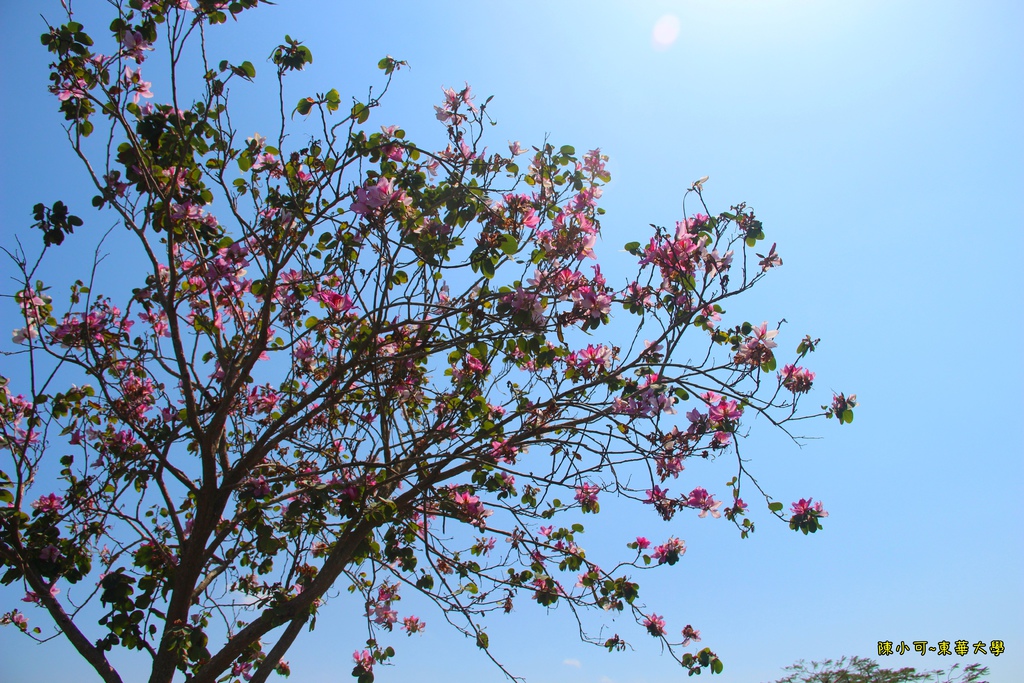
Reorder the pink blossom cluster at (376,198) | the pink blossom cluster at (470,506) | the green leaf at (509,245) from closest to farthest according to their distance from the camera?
the pink blossom cluster at (376,198)
the green leaf at (509,245)
the pink blossom cluster at (470,506)

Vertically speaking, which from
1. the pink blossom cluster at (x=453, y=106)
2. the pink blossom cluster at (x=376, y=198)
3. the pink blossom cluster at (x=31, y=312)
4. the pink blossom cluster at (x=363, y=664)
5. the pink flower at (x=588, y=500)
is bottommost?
the pink blossom cluster at (x=363, y=664)

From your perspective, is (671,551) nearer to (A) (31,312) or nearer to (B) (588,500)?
(B) (588,500)

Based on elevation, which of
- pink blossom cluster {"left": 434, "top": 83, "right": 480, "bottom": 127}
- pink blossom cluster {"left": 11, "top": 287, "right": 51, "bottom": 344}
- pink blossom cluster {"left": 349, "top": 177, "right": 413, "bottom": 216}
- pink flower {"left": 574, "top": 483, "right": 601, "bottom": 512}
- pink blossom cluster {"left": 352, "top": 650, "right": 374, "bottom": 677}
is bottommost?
pink blossom cluster {"left": 352, "top": 650, "right": 374, "bottom": 677}

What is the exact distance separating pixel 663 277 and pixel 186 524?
3637 millimetres

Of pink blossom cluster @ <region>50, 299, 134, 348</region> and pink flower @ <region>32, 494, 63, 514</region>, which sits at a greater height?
pink blossom cluster @ <region>50, 299, 134, 348</region>

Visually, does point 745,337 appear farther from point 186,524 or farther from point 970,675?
point 970,675

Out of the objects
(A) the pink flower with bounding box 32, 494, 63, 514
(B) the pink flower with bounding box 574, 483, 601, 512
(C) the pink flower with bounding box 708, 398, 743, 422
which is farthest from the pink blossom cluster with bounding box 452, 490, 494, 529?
(A) the pink flower with bounding box 32, 494, 63, 514

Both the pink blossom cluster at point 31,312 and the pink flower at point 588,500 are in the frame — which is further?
the pink flower at point 588,500

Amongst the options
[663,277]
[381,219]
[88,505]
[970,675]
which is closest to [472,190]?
[381,219]

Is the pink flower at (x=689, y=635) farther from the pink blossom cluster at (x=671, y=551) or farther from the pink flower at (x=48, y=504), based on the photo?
the pink flower at (x=48, y=504)

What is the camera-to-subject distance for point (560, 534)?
13.4ft

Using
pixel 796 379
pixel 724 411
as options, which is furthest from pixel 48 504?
pixel 796 379

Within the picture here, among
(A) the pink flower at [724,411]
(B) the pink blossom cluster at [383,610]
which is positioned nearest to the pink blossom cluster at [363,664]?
(B) the pink blossom cluster at [383,610]

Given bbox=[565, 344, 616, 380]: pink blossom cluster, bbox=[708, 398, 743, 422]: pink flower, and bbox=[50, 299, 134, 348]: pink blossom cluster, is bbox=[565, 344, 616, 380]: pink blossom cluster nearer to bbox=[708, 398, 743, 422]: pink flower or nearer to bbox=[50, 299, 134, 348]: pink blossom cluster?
bbox=[708, 398, 743, 422]: pink flower
